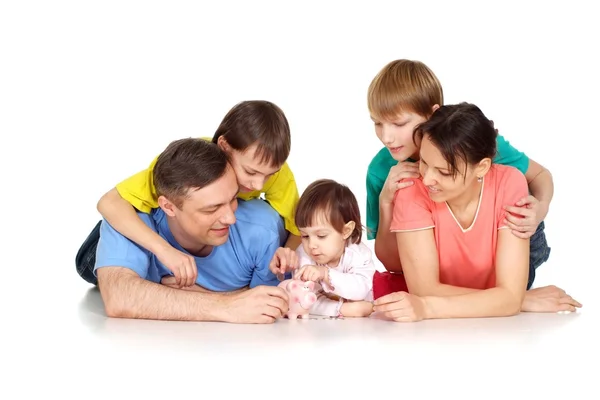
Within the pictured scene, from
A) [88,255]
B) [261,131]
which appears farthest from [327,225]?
[88,255]

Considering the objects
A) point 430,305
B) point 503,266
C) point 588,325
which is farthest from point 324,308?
point 588,325

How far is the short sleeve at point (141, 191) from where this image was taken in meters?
4.68

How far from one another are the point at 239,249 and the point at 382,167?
0.91 metres

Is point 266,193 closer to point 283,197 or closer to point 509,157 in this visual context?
point 283,197

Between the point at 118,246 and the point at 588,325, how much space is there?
231 centimetres

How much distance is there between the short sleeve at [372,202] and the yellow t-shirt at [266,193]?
45cm

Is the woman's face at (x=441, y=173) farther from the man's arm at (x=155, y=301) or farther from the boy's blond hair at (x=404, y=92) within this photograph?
the man's arm at (x=155, y=301)

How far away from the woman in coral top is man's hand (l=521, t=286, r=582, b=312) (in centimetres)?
11

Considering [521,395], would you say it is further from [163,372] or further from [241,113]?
[241,113]

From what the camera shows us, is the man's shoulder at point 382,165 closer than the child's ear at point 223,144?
No

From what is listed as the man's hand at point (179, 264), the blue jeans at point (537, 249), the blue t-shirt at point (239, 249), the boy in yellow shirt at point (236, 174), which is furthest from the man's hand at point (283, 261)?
the blue jeans at point (537, 249)

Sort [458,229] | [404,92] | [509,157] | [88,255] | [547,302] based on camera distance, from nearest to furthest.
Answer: [458,229], [404,92], [547,302], [509,157], [88,255]

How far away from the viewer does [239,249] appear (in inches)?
191

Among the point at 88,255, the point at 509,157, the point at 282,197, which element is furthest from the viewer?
the point at 88,255
